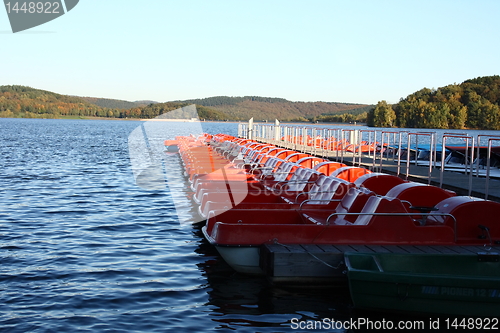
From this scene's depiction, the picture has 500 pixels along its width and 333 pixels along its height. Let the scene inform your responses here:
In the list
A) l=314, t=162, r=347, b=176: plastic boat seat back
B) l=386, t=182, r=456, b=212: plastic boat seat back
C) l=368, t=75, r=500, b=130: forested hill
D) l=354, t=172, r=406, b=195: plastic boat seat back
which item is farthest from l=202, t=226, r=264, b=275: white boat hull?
l=368, t=75, r=500, b=130: forested hill

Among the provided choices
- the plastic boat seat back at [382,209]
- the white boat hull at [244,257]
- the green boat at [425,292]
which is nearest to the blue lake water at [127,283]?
the white boat hull at [244,257]

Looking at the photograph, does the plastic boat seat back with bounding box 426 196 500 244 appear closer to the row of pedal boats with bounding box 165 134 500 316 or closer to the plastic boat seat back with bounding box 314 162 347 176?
the row of pedal boats with bounding box 165 134 500 316

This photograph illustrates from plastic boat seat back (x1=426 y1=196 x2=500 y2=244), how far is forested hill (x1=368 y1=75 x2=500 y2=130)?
5016 inches

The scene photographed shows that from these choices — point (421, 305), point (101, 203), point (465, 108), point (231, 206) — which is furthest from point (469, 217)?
point (465, 108)

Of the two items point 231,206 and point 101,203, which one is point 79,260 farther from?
point 101,203

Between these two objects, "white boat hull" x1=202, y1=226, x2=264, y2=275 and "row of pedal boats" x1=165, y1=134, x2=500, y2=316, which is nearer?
"row of pedal boats" x1=165, y1=134, x2=500, y2=316

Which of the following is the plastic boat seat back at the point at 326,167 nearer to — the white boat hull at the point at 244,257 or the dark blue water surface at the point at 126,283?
the dark blue water surface at the point at 126,283

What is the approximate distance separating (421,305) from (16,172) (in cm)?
2380

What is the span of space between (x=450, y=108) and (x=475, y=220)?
13453 cm

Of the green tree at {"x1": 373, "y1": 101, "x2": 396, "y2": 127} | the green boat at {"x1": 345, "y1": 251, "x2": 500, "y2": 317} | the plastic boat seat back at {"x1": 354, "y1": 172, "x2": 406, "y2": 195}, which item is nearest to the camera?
the green boat at {"x1": 345, "y1": 251, "x2": 500, "y2": 317}

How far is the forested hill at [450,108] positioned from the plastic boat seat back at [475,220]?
12742 cm

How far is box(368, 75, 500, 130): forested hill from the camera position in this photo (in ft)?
430

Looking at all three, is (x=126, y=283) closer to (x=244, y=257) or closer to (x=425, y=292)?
(x=244, y=257)

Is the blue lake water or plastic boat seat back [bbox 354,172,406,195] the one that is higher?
plastic boat seat back [bbox 354,172,406,195]
